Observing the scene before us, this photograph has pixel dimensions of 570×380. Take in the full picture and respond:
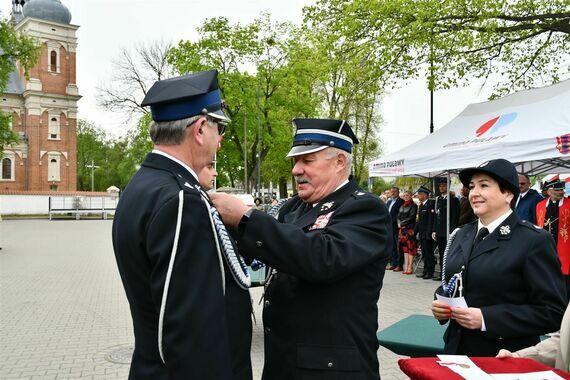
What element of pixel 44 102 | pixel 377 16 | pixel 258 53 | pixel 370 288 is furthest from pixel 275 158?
pixel 370 288

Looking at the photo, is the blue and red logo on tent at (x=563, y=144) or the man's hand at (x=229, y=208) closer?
the man's hand at (x=229, y=208)

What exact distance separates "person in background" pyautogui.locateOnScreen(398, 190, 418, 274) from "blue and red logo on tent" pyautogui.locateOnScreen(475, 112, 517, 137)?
3126mm

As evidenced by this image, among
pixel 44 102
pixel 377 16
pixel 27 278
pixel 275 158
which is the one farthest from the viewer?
pixel 44 102

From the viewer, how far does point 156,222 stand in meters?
1.62

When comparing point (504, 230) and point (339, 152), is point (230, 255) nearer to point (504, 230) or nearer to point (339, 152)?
point (339, 152)

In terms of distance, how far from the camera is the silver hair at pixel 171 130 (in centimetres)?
184

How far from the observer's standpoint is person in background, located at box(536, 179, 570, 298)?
7793 mm

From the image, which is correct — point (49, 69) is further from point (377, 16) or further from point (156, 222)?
point (156, 222)

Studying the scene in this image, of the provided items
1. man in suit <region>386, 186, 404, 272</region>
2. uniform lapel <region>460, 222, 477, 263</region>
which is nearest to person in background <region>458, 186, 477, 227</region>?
man in suit <region>386, 186, 404, 272</region>

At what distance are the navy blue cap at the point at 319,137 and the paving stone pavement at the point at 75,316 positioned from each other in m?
3.42

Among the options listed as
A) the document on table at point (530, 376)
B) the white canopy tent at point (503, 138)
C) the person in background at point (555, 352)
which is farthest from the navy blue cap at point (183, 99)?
the white canopy tent at point (503, 138)

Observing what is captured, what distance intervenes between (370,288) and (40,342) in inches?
222

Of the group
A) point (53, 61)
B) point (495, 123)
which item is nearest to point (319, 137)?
point (495, 123)

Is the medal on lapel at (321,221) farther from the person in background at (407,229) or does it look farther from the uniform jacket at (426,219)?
the person in background at (407,229)
